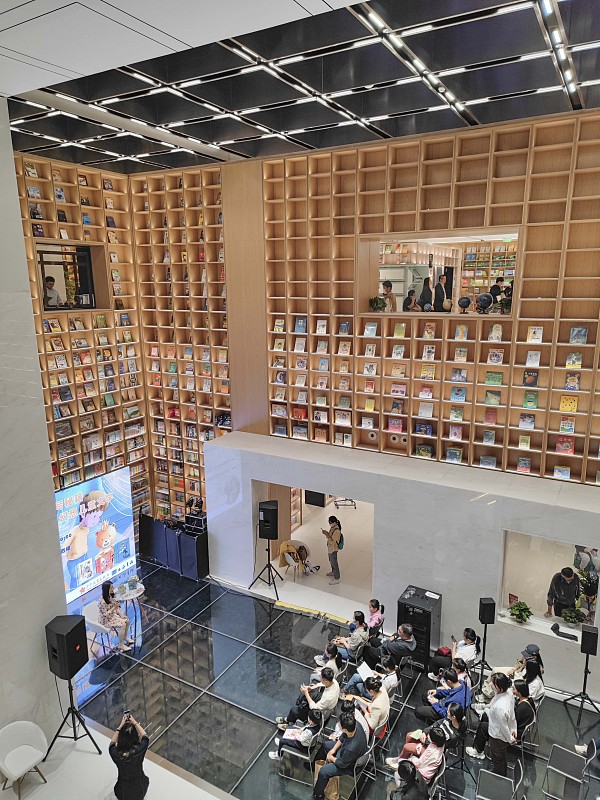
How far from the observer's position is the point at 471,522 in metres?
6.01

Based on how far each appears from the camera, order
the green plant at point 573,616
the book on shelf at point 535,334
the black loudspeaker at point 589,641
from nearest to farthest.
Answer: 1. the black loudspeaker at point 589,641
2. the green plant at point 573,616
3. the book on shelf at point 535,334

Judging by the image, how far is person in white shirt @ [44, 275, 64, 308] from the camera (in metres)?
7.99

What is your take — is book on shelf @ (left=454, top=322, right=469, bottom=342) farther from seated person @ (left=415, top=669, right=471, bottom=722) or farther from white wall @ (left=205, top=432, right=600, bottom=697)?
seated person @ (left=415, top=669, right=471, bottom=722)

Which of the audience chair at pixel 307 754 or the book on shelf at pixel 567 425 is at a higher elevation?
the book on shelf at pixel 567 425

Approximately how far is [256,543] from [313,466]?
1.63 meters

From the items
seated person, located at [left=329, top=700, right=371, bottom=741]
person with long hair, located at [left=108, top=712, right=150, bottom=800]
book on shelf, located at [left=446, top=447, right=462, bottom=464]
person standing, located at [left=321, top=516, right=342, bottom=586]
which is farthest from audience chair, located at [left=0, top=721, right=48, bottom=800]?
book on shelf, located at [left=446, top=447, right=462, bottom=464]

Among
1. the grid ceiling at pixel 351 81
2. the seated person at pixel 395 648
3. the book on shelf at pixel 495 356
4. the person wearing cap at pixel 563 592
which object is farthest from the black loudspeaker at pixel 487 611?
the grid ceiling at pixel 351 81

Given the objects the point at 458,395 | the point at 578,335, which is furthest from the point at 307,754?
the point at 578,335

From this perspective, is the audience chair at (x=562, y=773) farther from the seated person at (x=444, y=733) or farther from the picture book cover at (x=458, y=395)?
the picture book cover at (x=458, y=395)

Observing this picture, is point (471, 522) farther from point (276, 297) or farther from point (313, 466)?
point (276, 297)

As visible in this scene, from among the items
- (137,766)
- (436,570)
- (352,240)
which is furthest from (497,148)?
(137,766)

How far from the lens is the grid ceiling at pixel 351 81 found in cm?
390

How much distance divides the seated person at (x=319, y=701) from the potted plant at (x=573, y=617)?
2.65m

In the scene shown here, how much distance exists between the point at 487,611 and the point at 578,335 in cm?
313
